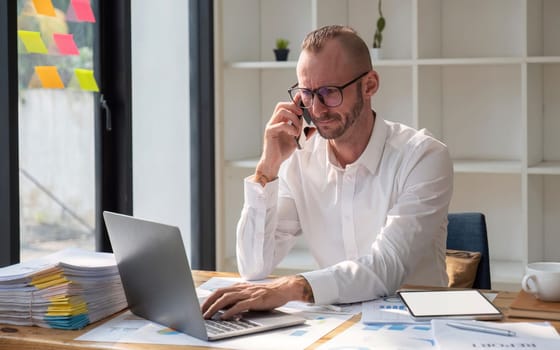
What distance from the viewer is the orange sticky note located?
108 inches

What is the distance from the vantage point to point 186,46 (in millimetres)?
3754

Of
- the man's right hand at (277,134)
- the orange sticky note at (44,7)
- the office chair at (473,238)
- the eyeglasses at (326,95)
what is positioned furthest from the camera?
the orange sticky note at (44,7)

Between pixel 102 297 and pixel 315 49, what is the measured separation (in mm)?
915

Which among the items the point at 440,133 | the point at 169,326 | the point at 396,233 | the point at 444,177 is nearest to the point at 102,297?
the point at 169,326

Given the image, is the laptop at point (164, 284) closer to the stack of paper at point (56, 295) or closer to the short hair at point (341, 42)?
the stack of paper at point (56, 295)

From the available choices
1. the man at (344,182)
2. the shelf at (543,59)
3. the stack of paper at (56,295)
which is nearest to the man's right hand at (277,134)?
the man at (344,182)

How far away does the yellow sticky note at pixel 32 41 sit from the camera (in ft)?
8.79

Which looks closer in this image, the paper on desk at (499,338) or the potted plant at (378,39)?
the paper on desk at (499,338)

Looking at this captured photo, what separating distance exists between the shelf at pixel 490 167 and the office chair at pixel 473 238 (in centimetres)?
76

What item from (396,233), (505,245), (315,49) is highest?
(315,49)

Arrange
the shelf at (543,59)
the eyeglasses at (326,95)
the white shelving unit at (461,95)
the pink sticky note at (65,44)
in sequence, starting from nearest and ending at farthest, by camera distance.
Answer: the eyeglasses at (326,95), the pink sticky note at (65,44), the shelf at (543,59), the white shelving unit at (461,95)

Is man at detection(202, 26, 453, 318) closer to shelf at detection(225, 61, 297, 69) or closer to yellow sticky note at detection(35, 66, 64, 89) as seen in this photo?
yellow sticky note at detection(35, 66, 64, 89)

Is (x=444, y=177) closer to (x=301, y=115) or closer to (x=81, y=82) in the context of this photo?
(x=301, y=115)

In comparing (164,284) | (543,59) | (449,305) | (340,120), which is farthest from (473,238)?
(164,284)
